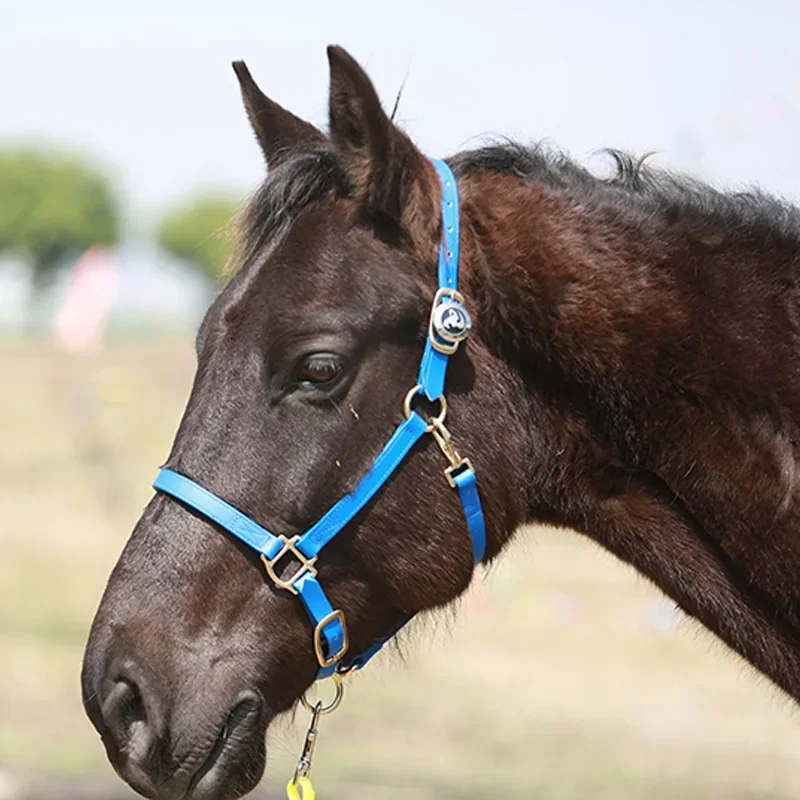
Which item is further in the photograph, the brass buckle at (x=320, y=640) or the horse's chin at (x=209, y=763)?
the brass buckle at (x=320, y=640)

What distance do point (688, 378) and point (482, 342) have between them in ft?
1.89

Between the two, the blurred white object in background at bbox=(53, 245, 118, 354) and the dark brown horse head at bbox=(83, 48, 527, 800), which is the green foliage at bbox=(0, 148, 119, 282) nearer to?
the blurred white object in background at bbox=(53, 245, 118, 354)

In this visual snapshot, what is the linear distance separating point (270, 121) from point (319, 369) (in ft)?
3.28

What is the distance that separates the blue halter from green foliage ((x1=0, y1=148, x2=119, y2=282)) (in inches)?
2811

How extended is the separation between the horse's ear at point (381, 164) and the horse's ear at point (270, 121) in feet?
1.30

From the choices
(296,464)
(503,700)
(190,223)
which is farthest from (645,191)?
(190,223)

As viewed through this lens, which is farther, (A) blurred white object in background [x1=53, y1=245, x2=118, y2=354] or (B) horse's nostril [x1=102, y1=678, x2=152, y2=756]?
(A) blurred white object in background [x1=53, y1=245, x2=118, y2=354]

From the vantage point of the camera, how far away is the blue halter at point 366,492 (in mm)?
3178

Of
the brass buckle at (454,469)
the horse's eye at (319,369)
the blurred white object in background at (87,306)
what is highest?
the horse's eye at (319,369)

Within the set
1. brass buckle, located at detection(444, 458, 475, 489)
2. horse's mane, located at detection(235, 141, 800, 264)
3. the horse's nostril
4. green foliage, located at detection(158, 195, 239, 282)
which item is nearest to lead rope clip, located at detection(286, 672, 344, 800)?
the horse's nostril

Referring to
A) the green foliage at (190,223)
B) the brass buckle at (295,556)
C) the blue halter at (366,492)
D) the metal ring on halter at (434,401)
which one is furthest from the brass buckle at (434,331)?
the green foliage at (190,223)

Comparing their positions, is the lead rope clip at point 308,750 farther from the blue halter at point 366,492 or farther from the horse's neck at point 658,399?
the horse's neck at point 658,399

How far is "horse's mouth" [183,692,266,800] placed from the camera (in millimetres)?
3176

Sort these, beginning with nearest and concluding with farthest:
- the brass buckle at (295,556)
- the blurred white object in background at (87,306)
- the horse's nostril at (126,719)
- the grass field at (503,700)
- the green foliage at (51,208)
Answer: the horse's nostril at (126,719)
the brass buckle at (295,556)
the grass field at (503,700)
the blurred white object in background at (87,306)
the green foliage at (51,208)
